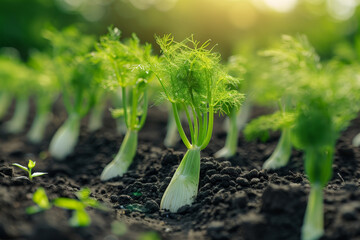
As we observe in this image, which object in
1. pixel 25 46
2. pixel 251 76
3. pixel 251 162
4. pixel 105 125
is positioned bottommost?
pixel 251 162

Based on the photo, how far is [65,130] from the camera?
6.21m

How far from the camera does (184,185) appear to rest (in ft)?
11.6

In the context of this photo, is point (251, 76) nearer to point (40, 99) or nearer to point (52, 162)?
point (52, 162)

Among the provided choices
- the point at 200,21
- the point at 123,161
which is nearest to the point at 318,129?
the point at 123,161

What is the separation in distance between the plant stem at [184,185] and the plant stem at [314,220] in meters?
1.17

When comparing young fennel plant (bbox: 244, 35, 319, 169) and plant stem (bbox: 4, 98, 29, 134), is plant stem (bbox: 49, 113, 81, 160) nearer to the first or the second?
plant stem (bbox: 4, 98, 29, 134)

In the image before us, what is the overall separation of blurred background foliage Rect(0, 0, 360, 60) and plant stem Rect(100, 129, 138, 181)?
1513 centimetres

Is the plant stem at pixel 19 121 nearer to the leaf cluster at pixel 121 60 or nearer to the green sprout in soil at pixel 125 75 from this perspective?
the green sprout in soil at pixel 125 75

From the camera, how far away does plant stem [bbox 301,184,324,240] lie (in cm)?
262

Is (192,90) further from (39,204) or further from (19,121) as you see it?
(19,121)

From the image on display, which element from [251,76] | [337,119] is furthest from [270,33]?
[337,119]

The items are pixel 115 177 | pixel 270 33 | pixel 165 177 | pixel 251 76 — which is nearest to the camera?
pixel 165 177

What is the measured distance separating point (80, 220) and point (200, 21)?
18.4 metres

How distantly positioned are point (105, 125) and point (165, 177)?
3.81 meters
